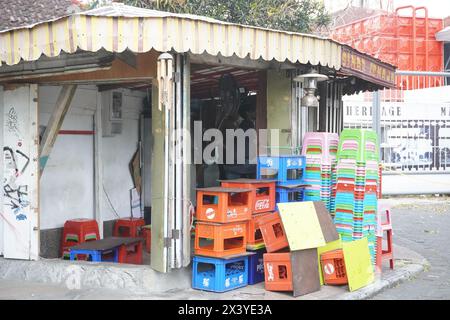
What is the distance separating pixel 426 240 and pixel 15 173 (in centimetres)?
810

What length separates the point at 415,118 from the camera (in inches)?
746

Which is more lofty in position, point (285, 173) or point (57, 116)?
point (57, 116)

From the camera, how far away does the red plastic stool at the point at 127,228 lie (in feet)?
29.8

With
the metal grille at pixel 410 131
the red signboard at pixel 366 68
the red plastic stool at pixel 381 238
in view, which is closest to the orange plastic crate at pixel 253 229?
the red plastic stool at pixel 381 238

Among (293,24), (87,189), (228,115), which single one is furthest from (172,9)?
(87,189)

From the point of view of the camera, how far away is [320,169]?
7.45m

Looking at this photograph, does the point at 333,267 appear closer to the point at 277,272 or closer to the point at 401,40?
the point at 277,272

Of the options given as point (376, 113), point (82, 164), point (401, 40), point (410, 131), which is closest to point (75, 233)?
point (82, 164)

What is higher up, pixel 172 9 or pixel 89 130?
pixel 172 9

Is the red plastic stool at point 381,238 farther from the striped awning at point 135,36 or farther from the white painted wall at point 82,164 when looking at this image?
the white painted wall at point 82,164

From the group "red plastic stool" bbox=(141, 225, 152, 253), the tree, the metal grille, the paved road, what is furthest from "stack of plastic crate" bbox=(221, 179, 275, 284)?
the metal grille
